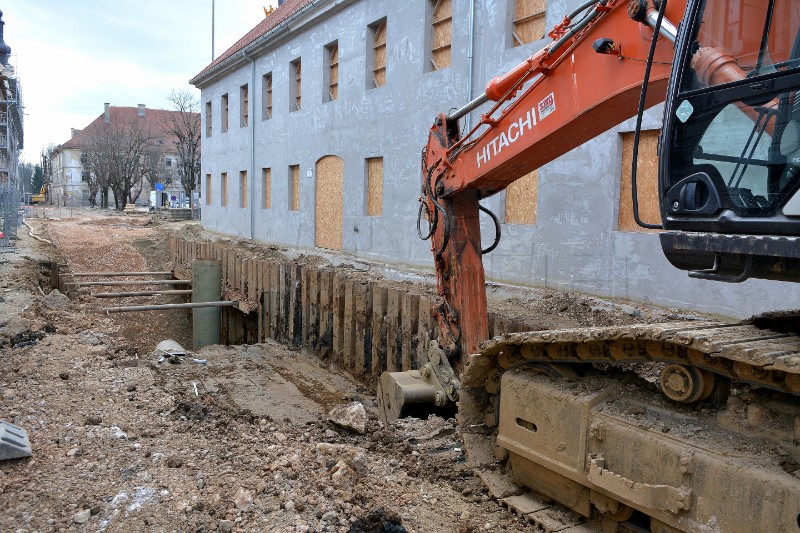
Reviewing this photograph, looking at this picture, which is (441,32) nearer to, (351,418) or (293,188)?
(293,188)

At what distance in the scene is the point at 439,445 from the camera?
16.3 feet

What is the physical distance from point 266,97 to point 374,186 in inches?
334

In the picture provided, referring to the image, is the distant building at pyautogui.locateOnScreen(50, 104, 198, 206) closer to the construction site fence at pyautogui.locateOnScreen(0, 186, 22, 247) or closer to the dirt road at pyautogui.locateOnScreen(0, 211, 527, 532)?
the construction site fence at pyautogui.locateOnScreen(0, 186, 22, 247)

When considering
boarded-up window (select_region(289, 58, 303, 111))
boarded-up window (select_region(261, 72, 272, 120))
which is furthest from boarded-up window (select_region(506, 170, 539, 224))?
boarded-up window (select_region(261, 72, 272, 120))

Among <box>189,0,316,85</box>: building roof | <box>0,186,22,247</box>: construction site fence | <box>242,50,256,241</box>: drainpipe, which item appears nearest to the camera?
<box>0,186,22,247</box>: construction site fence

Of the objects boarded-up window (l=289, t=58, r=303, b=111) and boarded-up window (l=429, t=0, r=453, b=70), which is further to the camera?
boarded-up window (l=289, t=58, r=303, b=111)

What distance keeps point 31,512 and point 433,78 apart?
10767 mm

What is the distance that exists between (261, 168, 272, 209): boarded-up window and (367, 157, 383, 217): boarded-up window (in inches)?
267

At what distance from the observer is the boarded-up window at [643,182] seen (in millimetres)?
8695

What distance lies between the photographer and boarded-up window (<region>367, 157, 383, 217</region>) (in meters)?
15.0

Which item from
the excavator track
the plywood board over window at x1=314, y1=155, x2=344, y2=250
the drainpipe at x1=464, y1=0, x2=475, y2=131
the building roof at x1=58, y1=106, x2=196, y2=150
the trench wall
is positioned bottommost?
the trench wall

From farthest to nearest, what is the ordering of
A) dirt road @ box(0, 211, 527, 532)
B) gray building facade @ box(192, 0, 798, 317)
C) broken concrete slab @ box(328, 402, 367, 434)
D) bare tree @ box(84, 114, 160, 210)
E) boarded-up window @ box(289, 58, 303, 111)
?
1. bare tree @ box(84, 114, 160, 210)
2. boarded-up window @ box(289, 58, 303, 111)
3. gray building facade @ box(192, 0, 798, 317)
4. broken concrete slab @ box(328, 402, 367, 434)
5. dirt road @ box(0, 211, 527, 532)

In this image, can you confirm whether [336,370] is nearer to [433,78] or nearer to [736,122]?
[433,78]

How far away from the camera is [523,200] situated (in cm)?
1077
